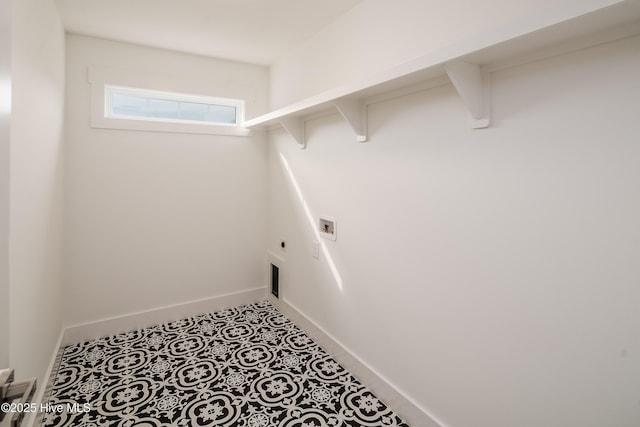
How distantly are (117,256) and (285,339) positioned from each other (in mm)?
1556

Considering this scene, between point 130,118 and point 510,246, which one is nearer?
point 510,246

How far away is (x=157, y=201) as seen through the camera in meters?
2.95

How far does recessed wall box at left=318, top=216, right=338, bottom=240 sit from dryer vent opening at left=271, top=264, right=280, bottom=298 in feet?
3.07

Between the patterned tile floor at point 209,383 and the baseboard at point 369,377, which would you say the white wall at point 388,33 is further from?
the patterned tile floor at point 209,383

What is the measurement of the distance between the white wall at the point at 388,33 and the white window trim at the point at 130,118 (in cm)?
84

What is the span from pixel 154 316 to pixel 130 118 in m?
1.71

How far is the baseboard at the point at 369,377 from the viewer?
178 cm

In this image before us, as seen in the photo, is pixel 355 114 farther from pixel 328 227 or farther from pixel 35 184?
pixel 35 184

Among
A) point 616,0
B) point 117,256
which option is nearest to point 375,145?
point 616,0

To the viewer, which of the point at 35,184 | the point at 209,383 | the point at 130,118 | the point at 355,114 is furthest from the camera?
the point at 130,118

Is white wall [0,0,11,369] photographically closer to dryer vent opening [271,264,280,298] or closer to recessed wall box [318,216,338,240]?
recessed wall box [318,216,338,240]

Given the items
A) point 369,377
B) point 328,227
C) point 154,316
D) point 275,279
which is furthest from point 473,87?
point 154,316

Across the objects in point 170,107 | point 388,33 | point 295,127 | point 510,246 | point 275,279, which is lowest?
point 275,279

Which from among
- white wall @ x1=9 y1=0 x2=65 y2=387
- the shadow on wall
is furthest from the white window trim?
the shadow on wall
